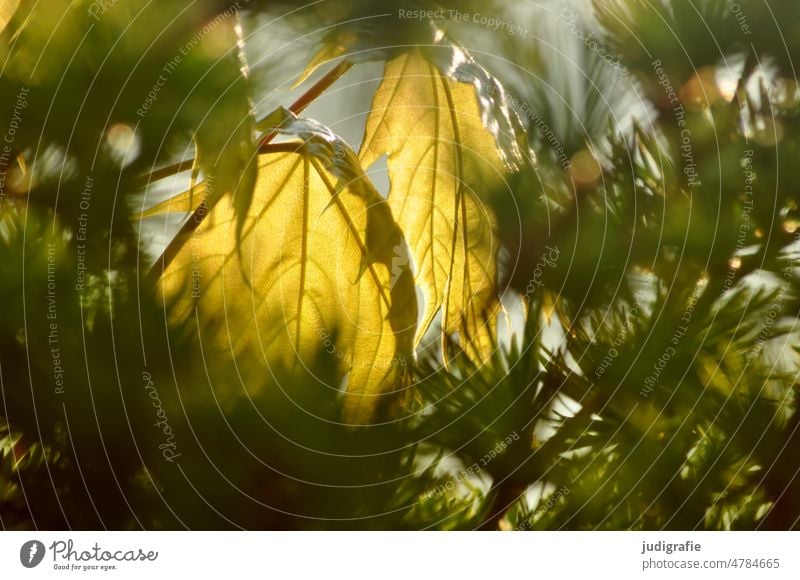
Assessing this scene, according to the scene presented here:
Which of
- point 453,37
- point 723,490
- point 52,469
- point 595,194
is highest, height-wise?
point 453,37

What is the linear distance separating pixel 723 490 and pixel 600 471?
0.28 feet

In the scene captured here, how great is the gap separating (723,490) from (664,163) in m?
0.22

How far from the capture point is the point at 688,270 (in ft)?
1.44

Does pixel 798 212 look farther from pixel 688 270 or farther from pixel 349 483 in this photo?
pixel 349 483

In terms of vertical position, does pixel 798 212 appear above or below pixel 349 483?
above

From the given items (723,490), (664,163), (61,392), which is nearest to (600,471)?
(723,490)
